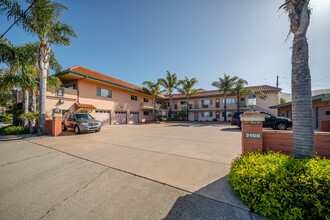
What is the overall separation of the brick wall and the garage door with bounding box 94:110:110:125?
18.6m

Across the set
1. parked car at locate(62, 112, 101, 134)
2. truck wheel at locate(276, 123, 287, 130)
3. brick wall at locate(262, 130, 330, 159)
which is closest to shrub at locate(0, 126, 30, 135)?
parked car at locate(62, 112, 101, 134)

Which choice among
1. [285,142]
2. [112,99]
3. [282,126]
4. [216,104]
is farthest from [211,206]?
[216,104]

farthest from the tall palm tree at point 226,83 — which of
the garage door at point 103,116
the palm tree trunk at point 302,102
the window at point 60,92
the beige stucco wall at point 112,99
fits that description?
the window at point 60,92

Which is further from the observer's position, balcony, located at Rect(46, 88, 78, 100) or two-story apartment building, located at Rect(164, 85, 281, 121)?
two-story apartment building, located at Rect(164, 85, 281, 121)

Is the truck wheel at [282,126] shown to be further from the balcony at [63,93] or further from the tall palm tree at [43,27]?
the balcony at [63,93]

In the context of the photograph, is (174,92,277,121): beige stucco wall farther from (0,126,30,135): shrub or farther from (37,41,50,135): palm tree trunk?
(0,126,30,135): shrub

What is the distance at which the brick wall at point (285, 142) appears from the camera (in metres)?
3.49

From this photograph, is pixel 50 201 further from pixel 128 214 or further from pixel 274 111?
pixel 274 111

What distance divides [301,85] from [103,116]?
65.2 ft

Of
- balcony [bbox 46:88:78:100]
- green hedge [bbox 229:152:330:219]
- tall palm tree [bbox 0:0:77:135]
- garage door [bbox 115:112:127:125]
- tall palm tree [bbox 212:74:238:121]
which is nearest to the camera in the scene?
green hedge [bbox 229:152:330:219]

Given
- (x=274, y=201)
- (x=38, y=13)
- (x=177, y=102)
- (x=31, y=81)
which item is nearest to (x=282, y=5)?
(x=274, y=201)

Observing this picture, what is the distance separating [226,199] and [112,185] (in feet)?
8.59

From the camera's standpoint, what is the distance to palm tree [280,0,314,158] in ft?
9.45

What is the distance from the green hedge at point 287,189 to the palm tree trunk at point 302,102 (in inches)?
22.8
